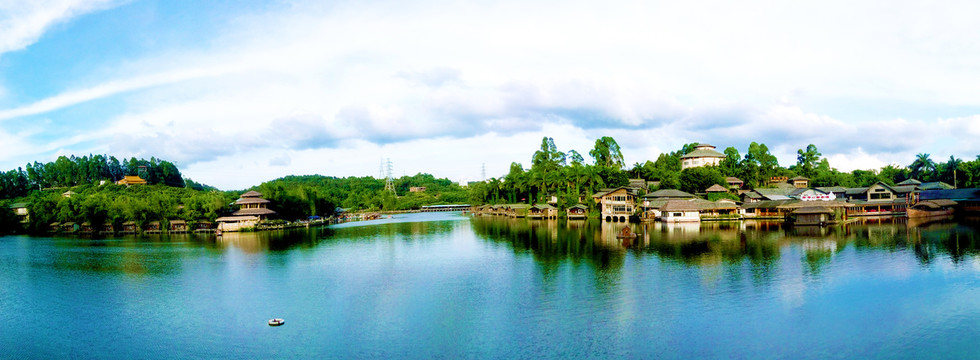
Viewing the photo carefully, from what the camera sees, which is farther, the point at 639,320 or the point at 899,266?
the point at 899,266

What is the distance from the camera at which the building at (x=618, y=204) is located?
61.8 metres

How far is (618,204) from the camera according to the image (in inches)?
2453

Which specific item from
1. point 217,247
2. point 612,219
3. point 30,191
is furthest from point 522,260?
point 30,191

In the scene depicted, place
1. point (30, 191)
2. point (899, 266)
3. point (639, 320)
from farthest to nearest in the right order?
point (30, 191) < point (899, 266) < point (639, 320)

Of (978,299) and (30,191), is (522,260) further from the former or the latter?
(30,191)

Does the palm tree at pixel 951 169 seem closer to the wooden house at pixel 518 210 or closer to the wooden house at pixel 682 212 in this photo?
the wooden house at pixel 682 212

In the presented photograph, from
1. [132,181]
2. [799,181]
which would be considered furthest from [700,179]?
[132,181]

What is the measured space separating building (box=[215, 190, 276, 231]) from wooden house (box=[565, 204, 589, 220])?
3553 centimetres

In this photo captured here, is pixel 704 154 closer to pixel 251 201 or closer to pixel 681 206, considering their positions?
pixel 681 206

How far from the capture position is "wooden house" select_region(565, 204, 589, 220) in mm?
68250

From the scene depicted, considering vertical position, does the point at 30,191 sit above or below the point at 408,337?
above

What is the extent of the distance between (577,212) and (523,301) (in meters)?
49.1

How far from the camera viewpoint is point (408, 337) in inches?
699

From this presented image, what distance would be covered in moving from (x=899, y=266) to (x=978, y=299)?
672 cm
